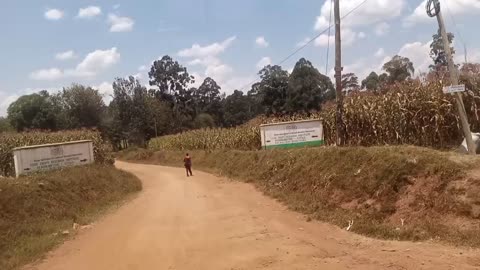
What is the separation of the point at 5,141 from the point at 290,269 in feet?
68.0

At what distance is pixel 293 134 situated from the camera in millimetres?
23938

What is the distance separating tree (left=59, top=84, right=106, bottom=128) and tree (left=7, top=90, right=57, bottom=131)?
8.76ft

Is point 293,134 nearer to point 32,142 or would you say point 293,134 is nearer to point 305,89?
point 32,142

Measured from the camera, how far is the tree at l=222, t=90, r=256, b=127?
85500 mm

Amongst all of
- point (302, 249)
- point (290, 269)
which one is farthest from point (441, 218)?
point (290, 269)

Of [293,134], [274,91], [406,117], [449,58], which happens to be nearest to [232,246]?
[449,58]

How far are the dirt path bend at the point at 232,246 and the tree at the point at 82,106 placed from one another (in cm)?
5815

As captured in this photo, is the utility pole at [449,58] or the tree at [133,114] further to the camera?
the tree at [133,114]

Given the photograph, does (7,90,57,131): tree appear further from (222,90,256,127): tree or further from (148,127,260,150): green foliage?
(222,90,256,127): tree

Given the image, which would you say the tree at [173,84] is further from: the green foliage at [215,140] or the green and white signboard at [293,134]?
the green and white signboard at [293,134]

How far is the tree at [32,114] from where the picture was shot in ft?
219

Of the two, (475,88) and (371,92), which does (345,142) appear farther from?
(475,88)

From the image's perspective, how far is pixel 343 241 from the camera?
994 cm

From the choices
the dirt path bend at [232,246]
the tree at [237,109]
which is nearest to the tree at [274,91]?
the tree at [237,109]
